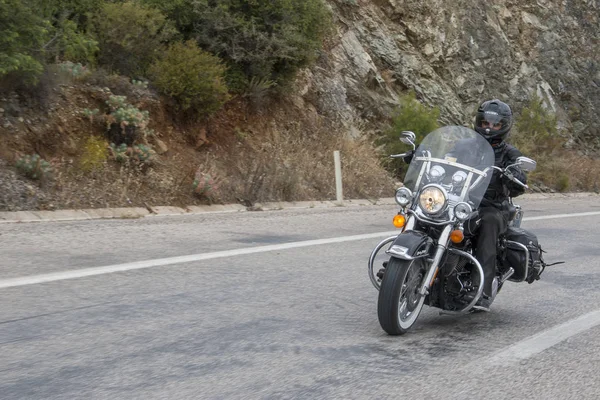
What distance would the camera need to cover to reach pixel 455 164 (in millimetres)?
5750

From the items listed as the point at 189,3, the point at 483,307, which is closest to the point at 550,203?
the point at 189,3

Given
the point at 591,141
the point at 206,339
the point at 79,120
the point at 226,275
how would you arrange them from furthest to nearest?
the point at 591,141
the point at 79,120
the point at 226,275
the point at 206,339

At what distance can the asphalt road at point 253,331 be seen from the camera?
4418 mm

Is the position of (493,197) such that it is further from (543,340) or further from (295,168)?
(295,168)

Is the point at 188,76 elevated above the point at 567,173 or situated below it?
above

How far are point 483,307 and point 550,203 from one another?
14.0 m

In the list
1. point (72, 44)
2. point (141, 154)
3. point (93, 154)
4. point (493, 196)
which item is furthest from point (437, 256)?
point (72, 44)

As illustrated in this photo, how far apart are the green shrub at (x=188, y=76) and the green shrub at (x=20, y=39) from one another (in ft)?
9.74

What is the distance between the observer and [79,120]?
13.8 metres

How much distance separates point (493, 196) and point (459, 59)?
21683mm

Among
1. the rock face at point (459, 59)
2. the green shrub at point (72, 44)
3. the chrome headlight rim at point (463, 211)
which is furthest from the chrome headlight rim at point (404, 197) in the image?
the rock face at point (459, 59)

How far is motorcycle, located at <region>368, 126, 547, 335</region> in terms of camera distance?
5.32 m

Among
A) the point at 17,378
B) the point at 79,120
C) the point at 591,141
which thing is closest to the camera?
the point at 17,378

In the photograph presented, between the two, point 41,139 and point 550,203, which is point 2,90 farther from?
point 550,203
